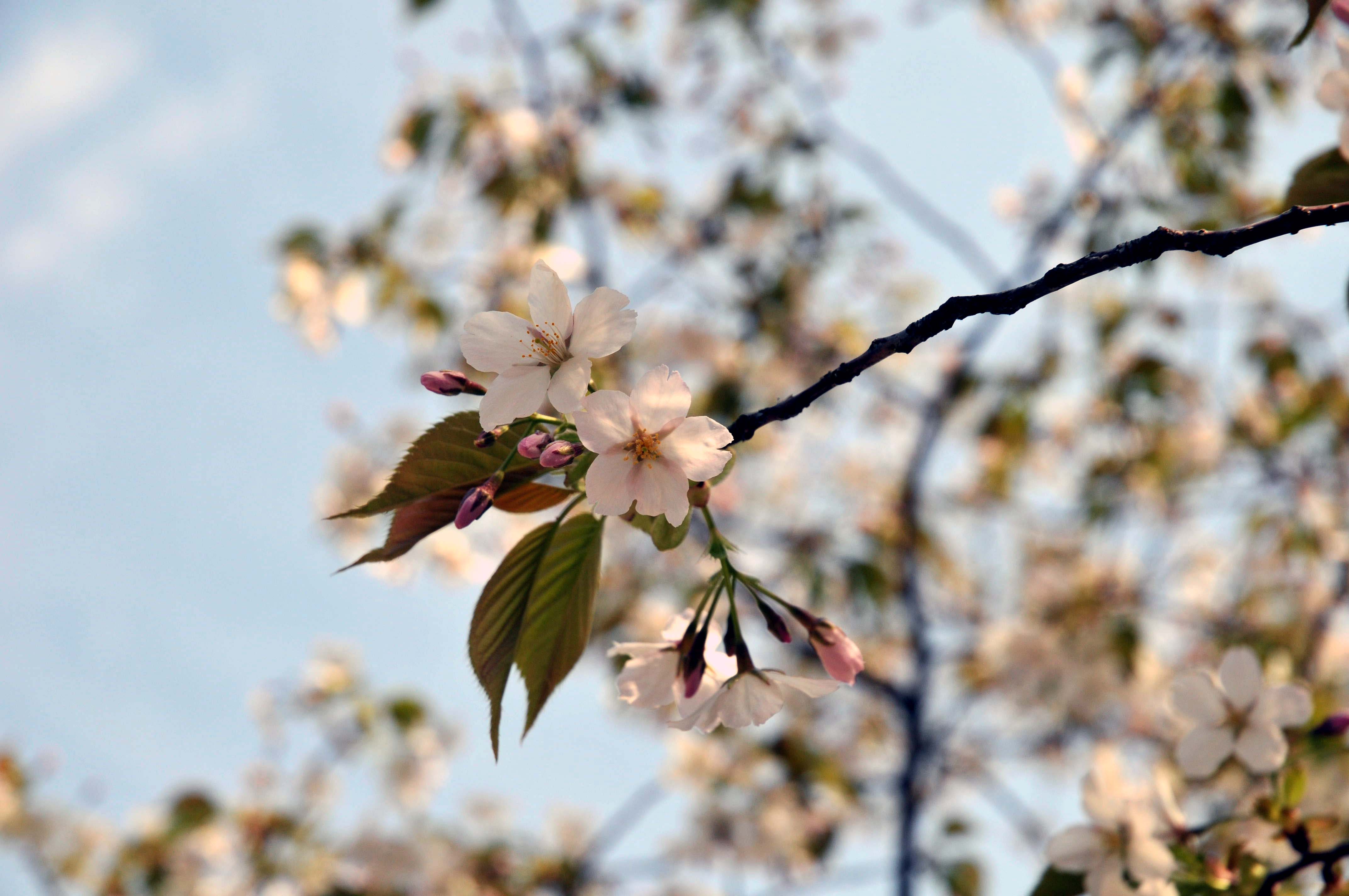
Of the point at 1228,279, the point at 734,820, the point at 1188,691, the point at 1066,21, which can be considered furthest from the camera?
the point at 1228,279

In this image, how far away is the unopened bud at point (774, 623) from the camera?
810 mm

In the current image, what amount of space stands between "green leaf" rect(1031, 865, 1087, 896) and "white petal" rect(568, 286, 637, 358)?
82 cm

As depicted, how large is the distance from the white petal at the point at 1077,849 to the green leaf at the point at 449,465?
0.77 meters

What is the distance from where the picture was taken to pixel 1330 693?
283 centimetres

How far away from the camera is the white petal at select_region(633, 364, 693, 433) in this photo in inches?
29.1

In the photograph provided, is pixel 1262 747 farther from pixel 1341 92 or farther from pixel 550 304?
pixel 550 304

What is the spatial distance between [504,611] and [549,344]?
0.73 feet

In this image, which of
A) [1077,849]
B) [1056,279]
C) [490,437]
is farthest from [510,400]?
[1077,849]

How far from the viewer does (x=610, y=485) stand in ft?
2.34

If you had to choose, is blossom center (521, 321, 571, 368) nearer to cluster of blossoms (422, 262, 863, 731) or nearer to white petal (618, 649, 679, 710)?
cluster of blossoms (422, 262, 863, 731)

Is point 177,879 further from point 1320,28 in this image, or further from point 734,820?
point 1320,28

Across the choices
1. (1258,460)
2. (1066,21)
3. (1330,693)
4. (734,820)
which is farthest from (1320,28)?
(734,820)

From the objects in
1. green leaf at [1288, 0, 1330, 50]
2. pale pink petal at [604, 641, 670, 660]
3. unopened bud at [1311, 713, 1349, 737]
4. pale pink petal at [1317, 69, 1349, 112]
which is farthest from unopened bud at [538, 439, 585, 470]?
unopened bud at [1311, 713, 1349, 737]

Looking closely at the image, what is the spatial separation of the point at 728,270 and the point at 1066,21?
1.60 meters
